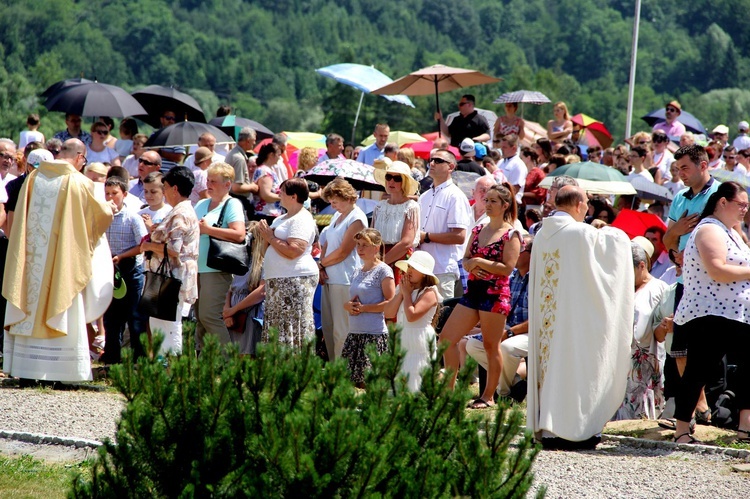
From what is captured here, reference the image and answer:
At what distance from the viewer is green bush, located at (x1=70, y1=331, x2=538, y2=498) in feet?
13.6

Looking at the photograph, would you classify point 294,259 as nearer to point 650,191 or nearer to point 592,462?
point 592,462

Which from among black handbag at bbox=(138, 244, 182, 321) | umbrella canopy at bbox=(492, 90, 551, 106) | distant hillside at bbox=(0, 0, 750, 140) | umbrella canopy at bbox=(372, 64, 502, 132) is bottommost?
black handbag at bbox=(138, 244, 182, 321)

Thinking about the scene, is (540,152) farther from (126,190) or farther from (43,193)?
(43,193)

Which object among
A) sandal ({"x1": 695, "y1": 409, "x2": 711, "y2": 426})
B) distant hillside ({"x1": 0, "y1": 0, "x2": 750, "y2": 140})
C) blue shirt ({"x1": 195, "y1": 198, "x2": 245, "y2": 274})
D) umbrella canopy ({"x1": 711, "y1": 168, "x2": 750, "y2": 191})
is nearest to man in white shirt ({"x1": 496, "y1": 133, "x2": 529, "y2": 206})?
umbrella canopy ({"x1": 711, "y1": 168, "x2": 750, "y2": 191})

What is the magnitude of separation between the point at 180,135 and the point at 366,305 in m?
5.35

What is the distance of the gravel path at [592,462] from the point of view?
6.32m

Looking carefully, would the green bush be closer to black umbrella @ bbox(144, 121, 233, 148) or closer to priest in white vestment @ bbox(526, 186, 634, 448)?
priest in white vestment @ bbox(526, 186, 634, 448)

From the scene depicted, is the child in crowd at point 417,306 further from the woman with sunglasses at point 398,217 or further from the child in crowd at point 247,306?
the child in crowd at point 247,306

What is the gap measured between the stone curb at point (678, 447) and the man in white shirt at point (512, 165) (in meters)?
6.14

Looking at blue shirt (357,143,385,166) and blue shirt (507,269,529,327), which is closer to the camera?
blue shirt (507,269,529,327)

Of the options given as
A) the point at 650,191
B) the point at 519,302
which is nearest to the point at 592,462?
the point at 519,302

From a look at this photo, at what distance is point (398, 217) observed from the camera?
9.89m

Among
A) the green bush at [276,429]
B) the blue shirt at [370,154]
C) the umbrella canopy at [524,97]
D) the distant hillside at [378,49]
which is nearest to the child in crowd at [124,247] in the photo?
the blue shirt at [370,154]

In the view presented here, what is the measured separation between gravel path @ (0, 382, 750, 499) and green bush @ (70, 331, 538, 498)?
116cm
